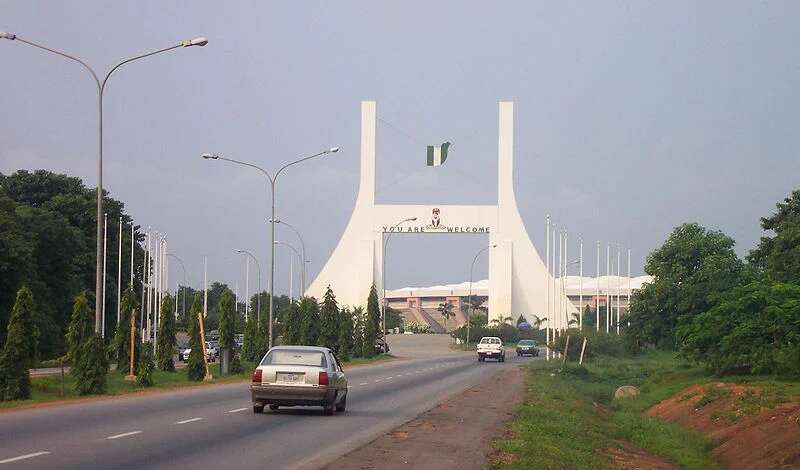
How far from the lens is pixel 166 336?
40.6m

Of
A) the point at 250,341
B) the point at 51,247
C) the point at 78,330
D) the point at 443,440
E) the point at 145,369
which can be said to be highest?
the point at 51,247

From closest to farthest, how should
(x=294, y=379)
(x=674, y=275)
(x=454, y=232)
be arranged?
(x=294, y=379) < (x=674, y=275) < (x=454, y=232)

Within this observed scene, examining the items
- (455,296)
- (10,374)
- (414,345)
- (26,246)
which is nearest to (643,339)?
(26,246)

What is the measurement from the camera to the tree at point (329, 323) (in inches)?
2408

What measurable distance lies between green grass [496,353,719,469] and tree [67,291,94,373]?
11586 millimetres

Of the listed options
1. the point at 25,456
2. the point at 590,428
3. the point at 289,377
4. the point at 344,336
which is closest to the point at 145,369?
the point at 289,377

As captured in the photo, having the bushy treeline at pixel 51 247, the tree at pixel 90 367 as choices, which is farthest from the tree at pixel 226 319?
the tree at pixel 90 367

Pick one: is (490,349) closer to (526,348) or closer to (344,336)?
(344,336)

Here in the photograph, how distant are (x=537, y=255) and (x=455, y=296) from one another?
57611 mm

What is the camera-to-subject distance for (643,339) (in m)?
54.4

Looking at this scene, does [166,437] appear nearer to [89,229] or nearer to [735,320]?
[735,320]

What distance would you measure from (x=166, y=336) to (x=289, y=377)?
68.8 feet

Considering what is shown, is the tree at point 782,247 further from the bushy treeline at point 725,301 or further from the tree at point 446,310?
the tree at point 446,310

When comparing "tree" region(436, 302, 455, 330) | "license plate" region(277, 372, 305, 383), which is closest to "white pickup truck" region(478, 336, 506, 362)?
"license plate" region(277, 372, 305, 383)
